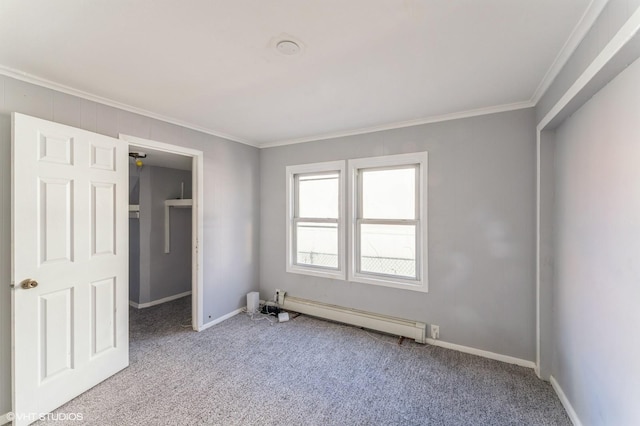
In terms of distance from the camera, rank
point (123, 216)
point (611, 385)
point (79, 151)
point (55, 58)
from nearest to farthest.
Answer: point (611, 385) → point (55, 58) → point (79, 151) → point (123, 216)

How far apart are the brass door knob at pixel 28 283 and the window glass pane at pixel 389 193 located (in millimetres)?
3080

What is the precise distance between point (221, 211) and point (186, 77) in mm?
1872

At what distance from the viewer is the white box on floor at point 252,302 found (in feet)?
12.5

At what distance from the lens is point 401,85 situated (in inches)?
86.0

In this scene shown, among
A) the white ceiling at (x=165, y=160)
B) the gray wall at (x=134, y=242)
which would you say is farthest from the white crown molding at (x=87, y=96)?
the gray wall at (x=134, y=242)

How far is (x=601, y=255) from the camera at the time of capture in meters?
1.56

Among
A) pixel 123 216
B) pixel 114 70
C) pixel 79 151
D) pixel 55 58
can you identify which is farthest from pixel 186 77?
pixel 123 216

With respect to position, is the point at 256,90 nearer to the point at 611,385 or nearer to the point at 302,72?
the point at 302,72

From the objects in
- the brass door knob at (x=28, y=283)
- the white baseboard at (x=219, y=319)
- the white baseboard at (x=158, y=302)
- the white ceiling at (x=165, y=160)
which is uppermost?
the white ceiling at (x=165, y=160)

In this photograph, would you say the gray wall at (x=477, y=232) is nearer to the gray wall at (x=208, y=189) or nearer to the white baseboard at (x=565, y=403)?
the white baseboard at (x=565, y=403)

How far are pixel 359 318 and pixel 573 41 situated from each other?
3.06 m

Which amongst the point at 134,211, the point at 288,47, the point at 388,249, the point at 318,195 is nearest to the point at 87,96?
the point at 288,47

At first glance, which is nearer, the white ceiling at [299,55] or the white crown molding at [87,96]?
the white ceiling at [299,55]

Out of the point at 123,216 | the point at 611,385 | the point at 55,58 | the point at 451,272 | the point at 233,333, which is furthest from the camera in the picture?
the point at 233,333
